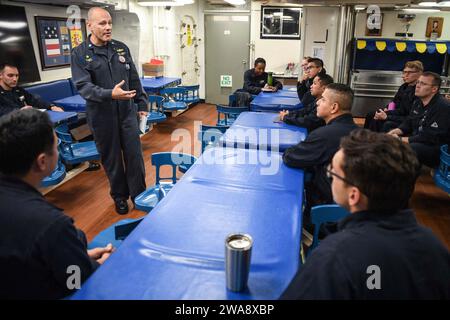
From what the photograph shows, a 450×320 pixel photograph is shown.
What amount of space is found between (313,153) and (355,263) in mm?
1588

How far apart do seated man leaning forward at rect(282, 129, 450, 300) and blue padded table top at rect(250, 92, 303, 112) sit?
3.69 meters

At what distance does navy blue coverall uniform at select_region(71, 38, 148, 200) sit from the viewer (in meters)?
3.09

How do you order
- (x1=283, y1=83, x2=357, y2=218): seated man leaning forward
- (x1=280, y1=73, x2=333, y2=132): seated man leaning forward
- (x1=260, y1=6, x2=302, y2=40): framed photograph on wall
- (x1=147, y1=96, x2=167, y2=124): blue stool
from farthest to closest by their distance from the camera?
(x1=260, y1=6, x2=302, y2=40): framed photograph on wall < (x1=147, y1=96, x2=167, y2=124): blue stool < (x1=280, y1=73, x2=333, y2=132): seated man leaning forward < (x1=283, y1=83, x2=357, y2=218): seated man leaning forward

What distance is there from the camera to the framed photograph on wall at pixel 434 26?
24.8ft

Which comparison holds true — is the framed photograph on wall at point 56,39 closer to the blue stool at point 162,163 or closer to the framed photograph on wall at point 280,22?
the blue stool at point 162,163

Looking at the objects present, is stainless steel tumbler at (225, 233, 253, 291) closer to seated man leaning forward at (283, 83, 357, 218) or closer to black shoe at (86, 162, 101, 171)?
seated man leaning forward at (283, 83, 357, 218)

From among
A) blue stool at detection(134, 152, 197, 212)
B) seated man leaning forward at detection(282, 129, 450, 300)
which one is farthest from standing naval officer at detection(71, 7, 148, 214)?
seated man leaning forward at detection(282, 129, 450, 300)

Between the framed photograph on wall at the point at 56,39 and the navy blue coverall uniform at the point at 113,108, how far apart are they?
232 centimetres

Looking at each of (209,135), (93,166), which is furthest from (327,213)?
(93,166)

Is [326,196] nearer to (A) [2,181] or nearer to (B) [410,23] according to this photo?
(A) [2,181]

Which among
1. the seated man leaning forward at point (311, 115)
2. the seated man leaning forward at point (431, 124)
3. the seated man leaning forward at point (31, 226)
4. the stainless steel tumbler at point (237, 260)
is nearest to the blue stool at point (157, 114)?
the seated man leaning forward at point (311, 115)

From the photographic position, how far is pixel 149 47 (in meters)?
7.42

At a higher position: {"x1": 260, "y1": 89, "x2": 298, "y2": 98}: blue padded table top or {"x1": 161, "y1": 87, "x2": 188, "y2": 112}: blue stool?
{"x1": 260, "y1": 89, "x2": 298, "y2": 98}: blue padded table top

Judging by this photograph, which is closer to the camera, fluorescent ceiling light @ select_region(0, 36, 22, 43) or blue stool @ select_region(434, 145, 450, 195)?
blue stool @ select_region(434, 145, 450, 195)
